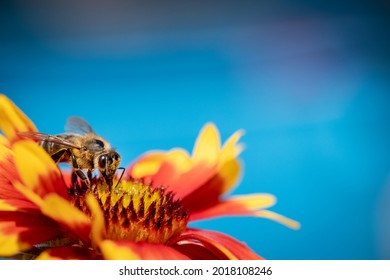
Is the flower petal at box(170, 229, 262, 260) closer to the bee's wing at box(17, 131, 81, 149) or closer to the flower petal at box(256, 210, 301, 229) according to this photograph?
the flower petal at box(256, 210, 301, 229)

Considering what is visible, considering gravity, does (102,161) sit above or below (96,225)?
above

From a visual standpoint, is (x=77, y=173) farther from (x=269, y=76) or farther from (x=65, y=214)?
(x=269, y=76)

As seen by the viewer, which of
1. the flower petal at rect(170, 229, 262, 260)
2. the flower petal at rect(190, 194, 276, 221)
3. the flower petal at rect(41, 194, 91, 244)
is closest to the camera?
the flower petal at rect(41, 194, 91, 244)

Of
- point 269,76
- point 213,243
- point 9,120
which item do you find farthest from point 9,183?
point 269,76

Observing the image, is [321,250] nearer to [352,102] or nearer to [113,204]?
[352,102]

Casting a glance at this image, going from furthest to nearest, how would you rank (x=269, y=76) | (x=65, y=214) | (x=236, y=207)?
(x=269, y=76)
(x=236, y=207)
(x=65, y=214)

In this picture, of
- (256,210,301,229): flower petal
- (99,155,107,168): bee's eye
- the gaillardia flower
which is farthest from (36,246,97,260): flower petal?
(256,210,301,229): flower petal
